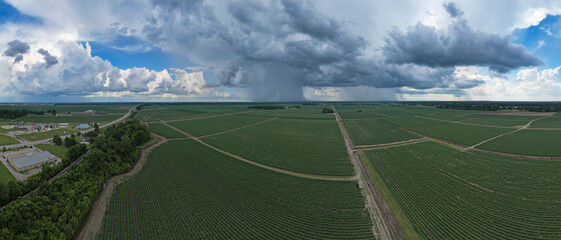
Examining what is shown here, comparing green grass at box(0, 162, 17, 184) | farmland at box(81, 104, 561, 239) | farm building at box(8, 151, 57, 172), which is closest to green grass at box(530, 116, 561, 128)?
farmland at box(81, 104, 561, 239)

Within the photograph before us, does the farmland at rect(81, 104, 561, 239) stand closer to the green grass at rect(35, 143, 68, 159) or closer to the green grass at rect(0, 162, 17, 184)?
the green grass at rect(0, 162, 17, 184)

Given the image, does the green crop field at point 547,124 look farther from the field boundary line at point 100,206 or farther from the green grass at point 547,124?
the field boundary line at point 100,206

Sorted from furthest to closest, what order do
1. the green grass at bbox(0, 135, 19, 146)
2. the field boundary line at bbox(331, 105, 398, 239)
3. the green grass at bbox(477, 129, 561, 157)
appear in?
1. the green grass at bbox(0, 135, 19, 146)
2. the green grass at bbox(477, 129, 561, 157)
3. the field boundary line at bbox(331, 105, 398, 239)

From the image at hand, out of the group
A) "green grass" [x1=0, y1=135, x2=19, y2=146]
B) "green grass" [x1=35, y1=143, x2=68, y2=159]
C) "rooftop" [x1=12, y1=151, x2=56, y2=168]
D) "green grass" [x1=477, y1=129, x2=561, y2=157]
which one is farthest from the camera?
"green grass" [x1=0, y1=135, x2=19, y2=146]

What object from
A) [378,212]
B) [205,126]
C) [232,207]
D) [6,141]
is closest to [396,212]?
[378,212]

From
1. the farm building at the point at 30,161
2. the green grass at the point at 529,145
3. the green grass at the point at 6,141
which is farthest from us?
the green grass at the point at 6,141

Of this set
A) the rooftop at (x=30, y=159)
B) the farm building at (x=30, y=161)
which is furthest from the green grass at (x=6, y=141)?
the rooftop at (x=30, y=159)

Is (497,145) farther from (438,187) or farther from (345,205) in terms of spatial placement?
(345,205)
